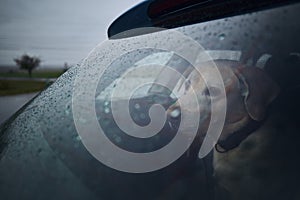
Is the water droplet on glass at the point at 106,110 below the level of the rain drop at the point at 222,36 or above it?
below

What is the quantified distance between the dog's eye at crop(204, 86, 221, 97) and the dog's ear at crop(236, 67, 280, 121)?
89 mm

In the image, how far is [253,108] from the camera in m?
1.05

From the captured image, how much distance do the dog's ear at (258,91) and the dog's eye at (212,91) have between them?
9 centimetres

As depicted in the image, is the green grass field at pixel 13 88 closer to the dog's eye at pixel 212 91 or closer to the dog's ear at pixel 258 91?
the dog's eye at pixel 212 91

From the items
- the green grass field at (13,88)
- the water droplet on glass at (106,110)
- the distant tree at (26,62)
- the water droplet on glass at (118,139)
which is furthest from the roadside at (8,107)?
the distant tree at (26,62)

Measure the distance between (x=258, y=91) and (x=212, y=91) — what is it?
0.16m

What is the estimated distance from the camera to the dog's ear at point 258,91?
3.40 feet

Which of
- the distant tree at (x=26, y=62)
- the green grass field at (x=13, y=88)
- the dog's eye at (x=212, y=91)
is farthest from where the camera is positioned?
the distant tree at (x=26, y=62)

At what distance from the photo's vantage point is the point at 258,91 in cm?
106

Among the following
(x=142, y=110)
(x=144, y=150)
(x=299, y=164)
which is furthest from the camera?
(x=142, y=110)

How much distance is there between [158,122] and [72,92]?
481 millimetres

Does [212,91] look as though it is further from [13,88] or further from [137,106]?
[13,88]

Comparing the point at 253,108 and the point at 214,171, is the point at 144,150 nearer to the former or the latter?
Answer: the point at 214,171

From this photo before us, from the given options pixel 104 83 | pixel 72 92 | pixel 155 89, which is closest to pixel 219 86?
pixel 155 89
